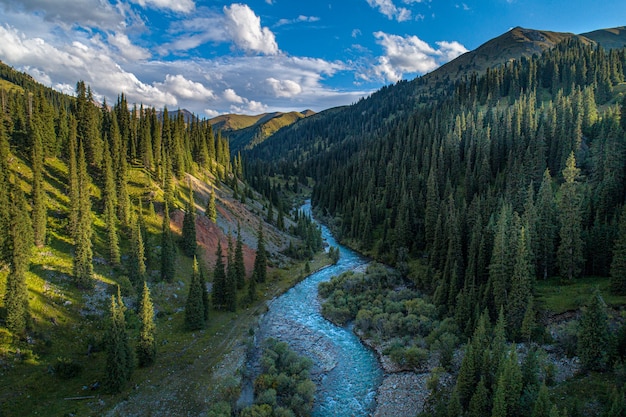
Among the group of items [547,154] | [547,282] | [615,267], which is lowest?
[547,282]

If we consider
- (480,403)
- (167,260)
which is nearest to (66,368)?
(167,260)

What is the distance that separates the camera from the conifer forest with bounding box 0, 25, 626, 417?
32.1 metres

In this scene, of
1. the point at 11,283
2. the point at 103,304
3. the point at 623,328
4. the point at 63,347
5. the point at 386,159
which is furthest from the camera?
the point at 386,159

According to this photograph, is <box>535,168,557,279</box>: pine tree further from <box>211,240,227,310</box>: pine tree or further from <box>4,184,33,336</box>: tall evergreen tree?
<box>4,184,33,336</box>: tall evergreen tree

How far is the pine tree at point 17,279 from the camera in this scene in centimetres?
3532

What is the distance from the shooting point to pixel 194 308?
48.4 meters

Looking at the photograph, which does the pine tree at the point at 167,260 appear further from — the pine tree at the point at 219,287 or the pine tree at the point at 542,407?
the pine tree at the point at 542,407

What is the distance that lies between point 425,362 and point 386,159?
11293cm

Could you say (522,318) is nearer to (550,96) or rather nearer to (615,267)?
(615,267)

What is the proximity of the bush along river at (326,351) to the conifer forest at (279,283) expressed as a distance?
5.78ft

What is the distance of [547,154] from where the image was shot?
95.6m

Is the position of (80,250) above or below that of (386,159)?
below

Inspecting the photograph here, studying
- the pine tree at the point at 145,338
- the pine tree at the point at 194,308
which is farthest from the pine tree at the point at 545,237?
the pine tree at the point at 145,338

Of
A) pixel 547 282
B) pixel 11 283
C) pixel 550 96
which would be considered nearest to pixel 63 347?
pixel 11 283
